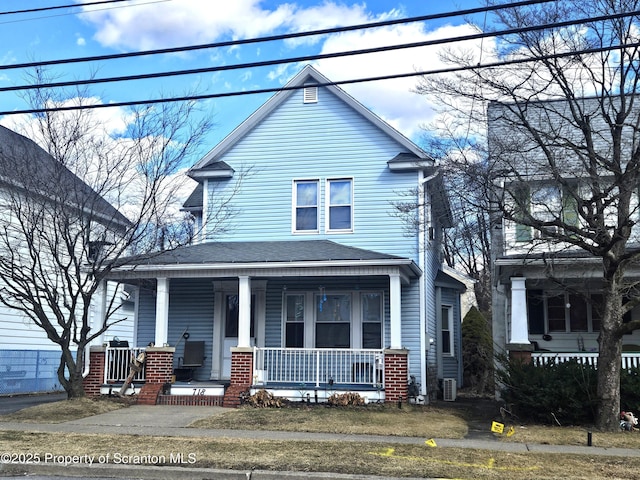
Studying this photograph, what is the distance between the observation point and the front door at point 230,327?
1730cm

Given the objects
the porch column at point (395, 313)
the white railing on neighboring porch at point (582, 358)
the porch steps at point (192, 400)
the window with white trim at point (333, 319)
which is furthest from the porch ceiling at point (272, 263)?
the white railing on neighboring porch at point (582, 358)

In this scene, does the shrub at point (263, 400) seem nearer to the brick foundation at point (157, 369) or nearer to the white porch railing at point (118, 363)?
the brick foundation at point (157, 369)

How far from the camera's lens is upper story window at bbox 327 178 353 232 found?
58.0 ft

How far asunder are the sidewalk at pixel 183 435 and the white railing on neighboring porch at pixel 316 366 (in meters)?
2.36

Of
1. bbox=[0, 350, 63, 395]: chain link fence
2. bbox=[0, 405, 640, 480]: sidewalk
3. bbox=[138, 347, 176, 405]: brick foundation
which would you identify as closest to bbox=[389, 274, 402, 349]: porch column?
bbox=[0, 405, 640, 480]: sidewalk

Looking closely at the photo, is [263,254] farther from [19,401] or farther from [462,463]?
[462,463]

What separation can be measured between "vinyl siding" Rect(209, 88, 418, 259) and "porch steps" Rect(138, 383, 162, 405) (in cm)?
485

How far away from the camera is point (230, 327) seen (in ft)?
57.5

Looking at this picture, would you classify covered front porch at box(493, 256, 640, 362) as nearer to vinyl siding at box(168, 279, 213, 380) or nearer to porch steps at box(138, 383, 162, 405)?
vinyl siding at box(168, 279, 213, 380)

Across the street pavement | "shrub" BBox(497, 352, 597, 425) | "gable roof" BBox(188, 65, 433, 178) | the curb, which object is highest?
"gable roof" BBox(188, 65, 433, 178)

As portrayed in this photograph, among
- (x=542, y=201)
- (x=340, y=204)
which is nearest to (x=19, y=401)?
(x=340, y=204)

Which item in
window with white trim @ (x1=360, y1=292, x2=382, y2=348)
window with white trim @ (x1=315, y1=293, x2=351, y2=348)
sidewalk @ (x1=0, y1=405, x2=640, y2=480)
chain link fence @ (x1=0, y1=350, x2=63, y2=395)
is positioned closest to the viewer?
sidewalk @ (x1=0, y1=405, x2=640, y2=480)

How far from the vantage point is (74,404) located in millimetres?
13586

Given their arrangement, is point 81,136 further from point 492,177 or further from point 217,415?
point 492,177
